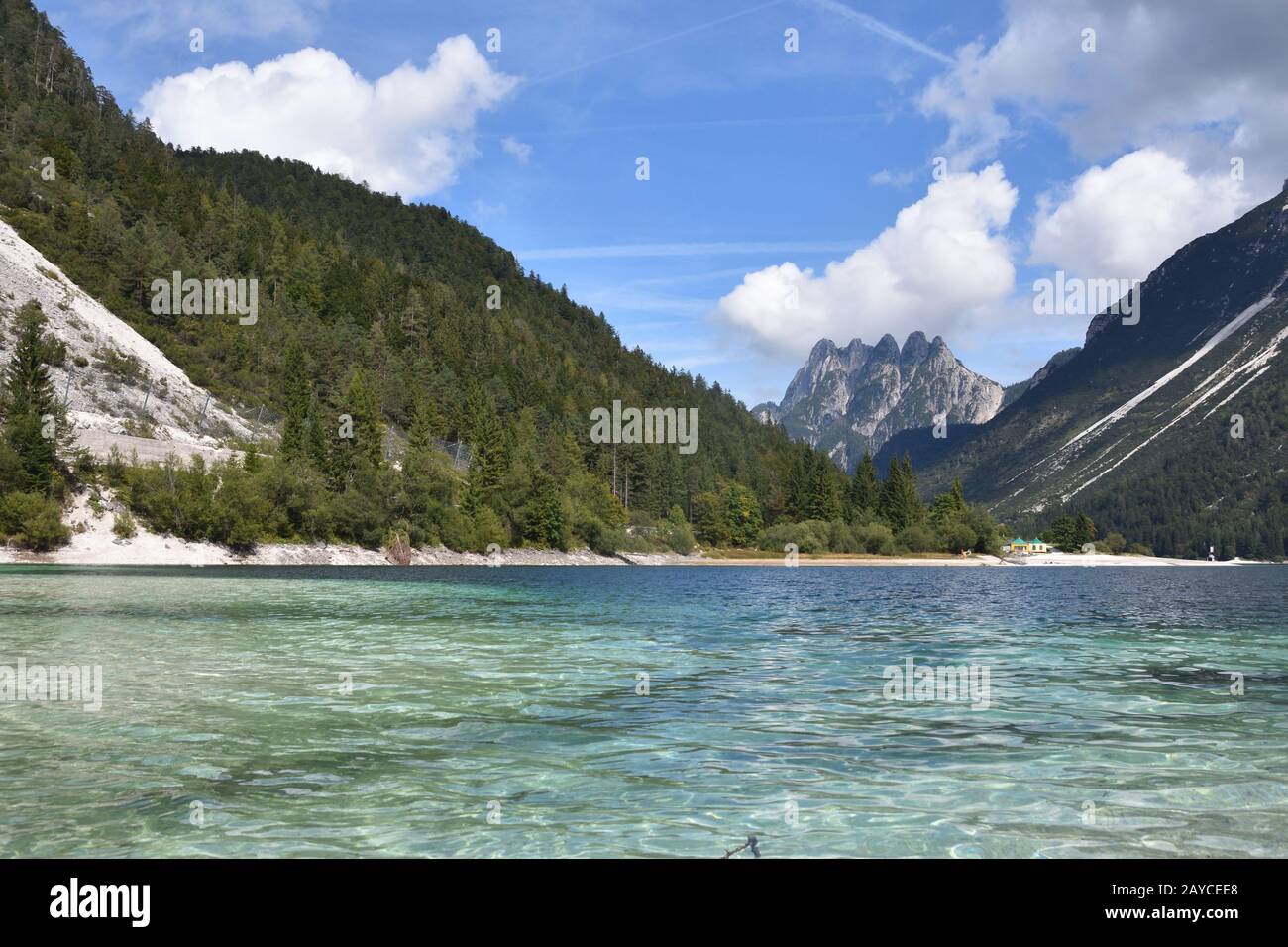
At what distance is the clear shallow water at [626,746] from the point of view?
36.7 ft

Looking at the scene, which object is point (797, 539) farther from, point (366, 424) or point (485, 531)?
point (366, 424)

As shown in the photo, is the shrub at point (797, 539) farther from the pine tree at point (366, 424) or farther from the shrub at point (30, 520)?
the shrub at point (30, 520)

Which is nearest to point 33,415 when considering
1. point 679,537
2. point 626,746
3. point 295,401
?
point 295,401

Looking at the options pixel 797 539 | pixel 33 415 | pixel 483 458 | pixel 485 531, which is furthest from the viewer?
pixel 797 539

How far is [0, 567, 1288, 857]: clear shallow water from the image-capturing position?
11.2 meters

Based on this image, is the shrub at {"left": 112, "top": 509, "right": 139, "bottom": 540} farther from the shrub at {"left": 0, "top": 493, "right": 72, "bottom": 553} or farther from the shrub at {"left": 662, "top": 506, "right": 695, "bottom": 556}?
the shrub at {"left": 662, "top": 506, "right": 695, "bottom": 556}

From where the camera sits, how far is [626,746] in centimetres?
1652

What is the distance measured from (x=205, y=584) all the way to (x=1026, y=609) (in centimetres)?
5471

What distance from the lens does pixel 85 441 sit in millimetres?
102062

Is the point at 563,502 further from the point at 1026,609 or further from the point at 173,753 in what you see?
the point at 173,753

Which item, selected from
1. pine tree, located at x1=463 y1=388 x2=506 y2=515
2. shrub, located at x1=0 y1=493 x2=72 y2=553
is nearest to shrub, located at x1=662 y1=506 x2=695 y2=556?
pine tree, located at x1=463 y1=388 x2=506 y2=515

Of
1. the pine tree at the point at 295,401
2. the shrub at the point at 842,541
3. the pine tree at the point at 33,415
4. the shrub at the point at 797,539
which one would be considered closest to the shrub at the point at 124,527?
the pine tree at the point at 33,415

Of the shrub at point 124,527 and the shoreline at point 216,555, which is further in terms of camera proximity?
the shrub at point 124,527
